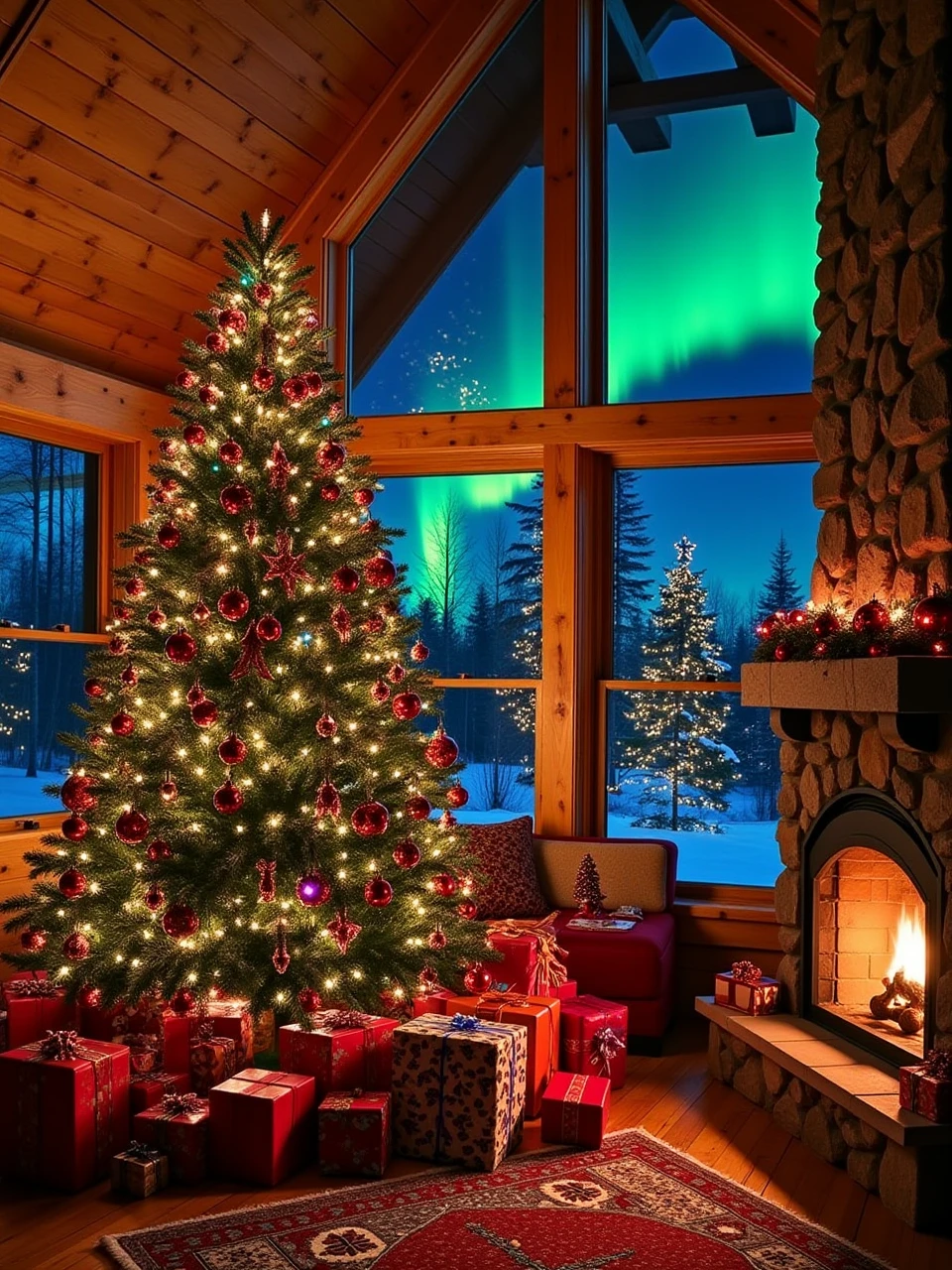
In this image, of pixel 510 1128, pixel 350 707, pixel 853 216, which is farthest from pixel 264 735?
pixel 853 216

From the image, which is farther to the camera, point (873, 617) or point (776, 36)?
point (776, 36)

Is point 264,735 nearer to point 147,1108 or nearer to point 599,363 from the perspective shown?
point 147,1108

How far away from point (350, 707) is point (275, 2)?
2838 mm

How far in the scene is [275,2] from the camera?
4711mm

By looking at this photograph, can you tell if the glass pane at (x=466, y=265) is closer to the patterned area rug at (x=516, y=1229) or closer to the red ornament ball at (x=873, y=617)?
the red ornament ball at (x=873, y=617)

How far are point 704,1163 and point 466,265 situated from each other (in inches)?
159

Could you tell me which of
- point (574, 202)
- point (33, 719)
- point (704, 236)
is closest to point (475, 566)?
point (574, 202)

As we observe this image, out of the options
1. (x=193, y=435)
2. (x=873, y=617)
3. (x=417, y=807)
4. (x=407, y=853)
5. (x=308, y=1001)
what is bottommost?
(x=308, y=1001)

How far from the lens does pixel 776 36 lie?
200 inches

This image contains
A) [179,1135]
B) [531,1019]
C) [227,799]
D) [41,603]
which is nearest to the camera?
[179,1135]

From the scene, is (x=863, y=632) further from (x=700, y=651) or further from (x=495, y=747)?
(x=495, y=747)

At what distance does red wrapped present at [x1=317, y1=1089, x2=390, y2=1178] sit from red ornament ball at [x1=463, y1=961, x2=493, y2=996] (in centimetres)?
60

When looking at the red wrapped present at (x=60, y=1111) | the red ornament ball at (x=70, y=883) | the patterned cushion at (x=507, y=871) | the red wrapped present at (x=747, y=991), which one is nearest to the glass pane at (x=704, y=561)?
the patterned cushion at (x=507, y=871)

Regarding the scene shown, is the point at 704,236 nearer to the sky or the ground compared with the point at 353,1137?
nearer to the sky
